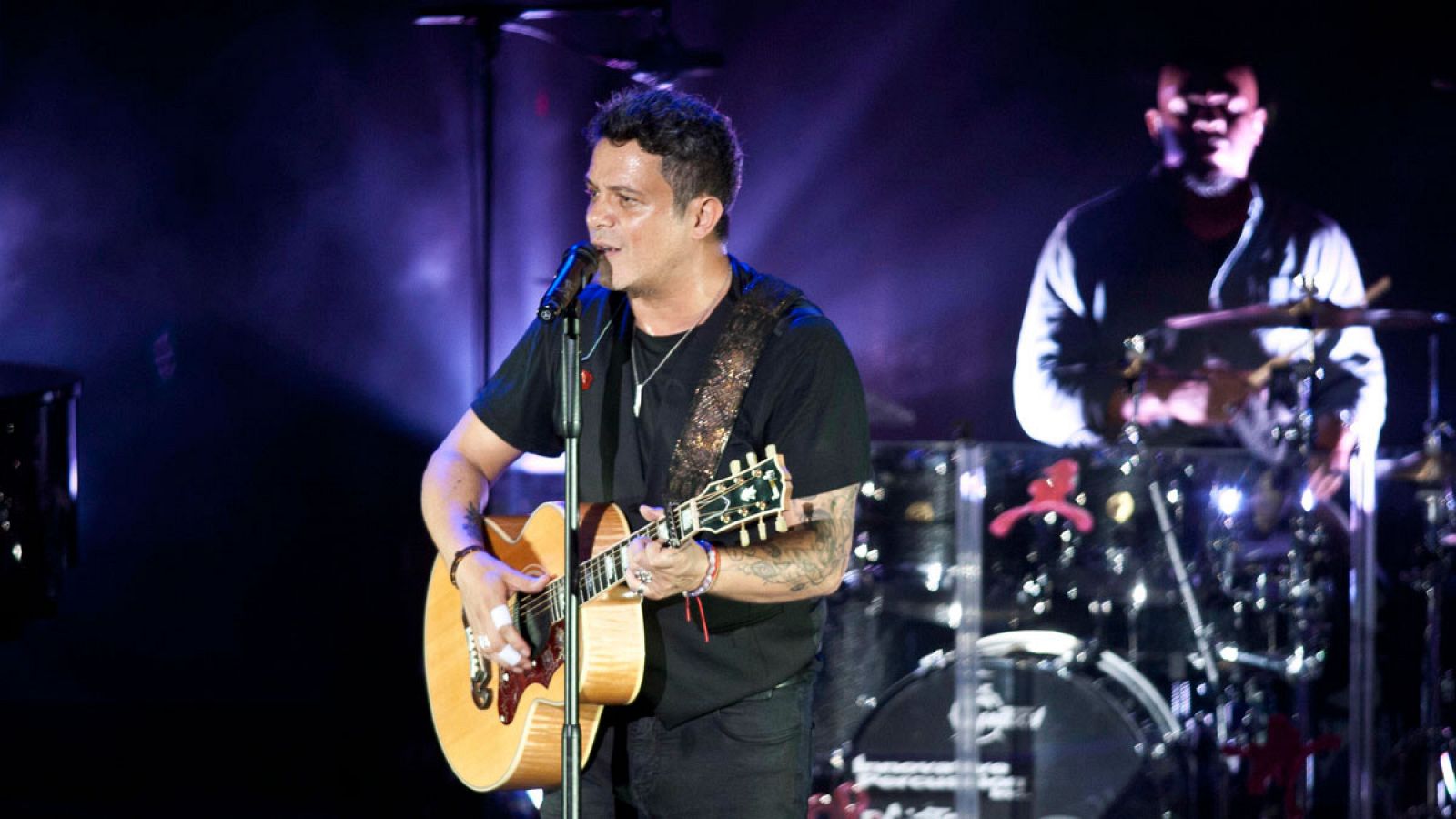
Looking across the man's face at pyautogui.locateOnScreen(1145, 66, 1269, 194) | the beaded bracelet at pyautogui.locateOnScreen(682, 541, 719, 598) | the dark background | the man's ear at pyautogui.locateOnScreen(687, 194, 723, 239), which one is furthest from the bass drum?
the beaded bracelet at pyautogui.locateOnScreen(682, 541, 719, 598)

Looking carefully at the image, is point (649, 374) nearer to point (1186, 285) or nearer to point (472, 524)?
point (472, 524)

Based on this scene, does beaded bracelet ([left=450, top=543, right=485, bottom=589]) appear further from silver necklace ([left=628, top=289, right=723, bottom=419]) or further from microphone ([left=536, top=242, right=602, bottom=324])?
microphone ([left=536, top=242, right=602, bottom=324])

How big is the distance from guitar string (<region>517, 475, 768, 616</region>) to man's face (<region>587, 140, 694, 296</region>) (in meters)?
0.53

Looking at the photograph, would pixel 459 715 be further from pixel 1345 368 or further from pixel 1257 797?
pixel 1345 368

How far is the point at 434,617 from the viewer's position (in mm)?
3656

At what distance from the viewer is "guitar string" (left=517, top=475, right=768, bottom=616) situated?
260 cm

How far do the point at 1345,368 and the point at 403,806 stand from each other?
4.19m

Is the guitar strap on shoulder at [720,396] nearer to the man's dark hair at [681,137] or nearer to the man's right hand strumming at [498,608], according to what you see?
the man's dark hair at [681,137]

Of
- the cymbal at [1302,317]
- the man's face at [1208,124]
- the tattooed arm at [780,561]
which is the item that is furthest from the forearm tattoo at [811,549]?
the man's face at [1208,124]

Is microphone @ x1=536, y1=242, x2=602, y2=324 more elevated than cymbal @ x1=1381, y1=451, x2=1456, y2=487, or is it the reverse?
microphone @ x1=536, y1=242, x2=602, y2=324

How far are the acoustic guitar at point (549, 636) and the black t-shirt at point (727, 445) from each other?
0.32 ft

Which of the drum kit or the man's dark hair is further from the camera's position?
the drum kit

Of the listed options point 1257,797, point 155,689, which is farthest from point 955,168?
point 155,689

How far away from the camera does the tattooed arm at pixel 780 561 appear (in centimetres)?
263
